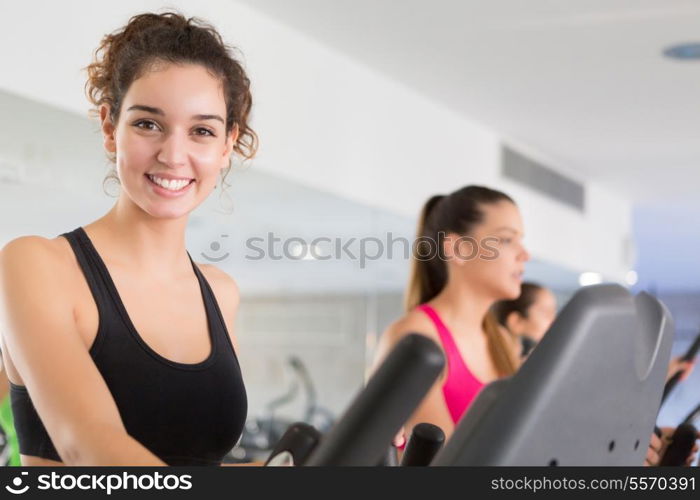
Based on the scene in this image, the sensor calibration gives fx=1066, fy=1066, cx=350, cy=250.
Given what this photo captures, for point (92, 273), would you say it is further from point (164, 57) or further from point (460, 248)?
point (460, 248)

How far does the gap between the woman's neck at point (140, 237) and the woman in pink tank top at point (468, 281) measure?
127cm

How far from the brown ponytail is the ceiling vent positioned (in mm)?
3966

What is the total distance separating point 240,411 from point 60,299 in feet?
1.06

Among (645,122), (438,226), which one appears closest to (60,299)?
(438,226)

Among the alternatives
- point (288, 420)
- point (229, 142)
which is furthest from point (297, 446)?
point (288, 420)

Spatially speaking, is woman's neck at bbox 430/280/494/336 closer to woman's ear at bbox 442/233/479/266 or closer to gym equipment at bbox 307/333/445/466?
woman's ear at bbox 442/233/479/266

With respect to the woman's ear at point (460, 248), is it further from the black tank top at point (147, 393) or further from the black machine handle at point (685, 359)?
the black tank top at point (147, 393)

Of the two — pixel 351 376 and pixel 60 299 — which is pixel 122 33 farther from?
pixel 351 376

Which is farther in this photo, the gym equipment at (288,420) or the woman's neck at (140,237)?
the gym equipment at (288,420)

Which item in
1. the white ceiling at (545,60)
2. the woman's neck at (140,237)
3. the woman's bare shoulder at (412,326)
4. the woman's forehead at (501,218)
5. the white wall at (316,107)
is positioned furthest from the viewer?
the white ceiling at (545,60)

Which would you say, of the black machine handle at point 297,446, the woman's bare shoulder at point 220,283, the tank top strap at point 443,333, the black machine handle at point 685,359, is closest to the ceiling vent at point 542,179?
the tank top strap at point 443,333

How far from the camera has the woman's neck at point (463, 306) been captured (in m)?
2.79

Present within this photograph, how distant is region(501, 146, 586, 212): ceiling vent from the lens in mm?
7027

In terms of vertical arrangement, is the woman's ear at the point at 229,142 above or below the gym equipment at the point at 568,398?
above
